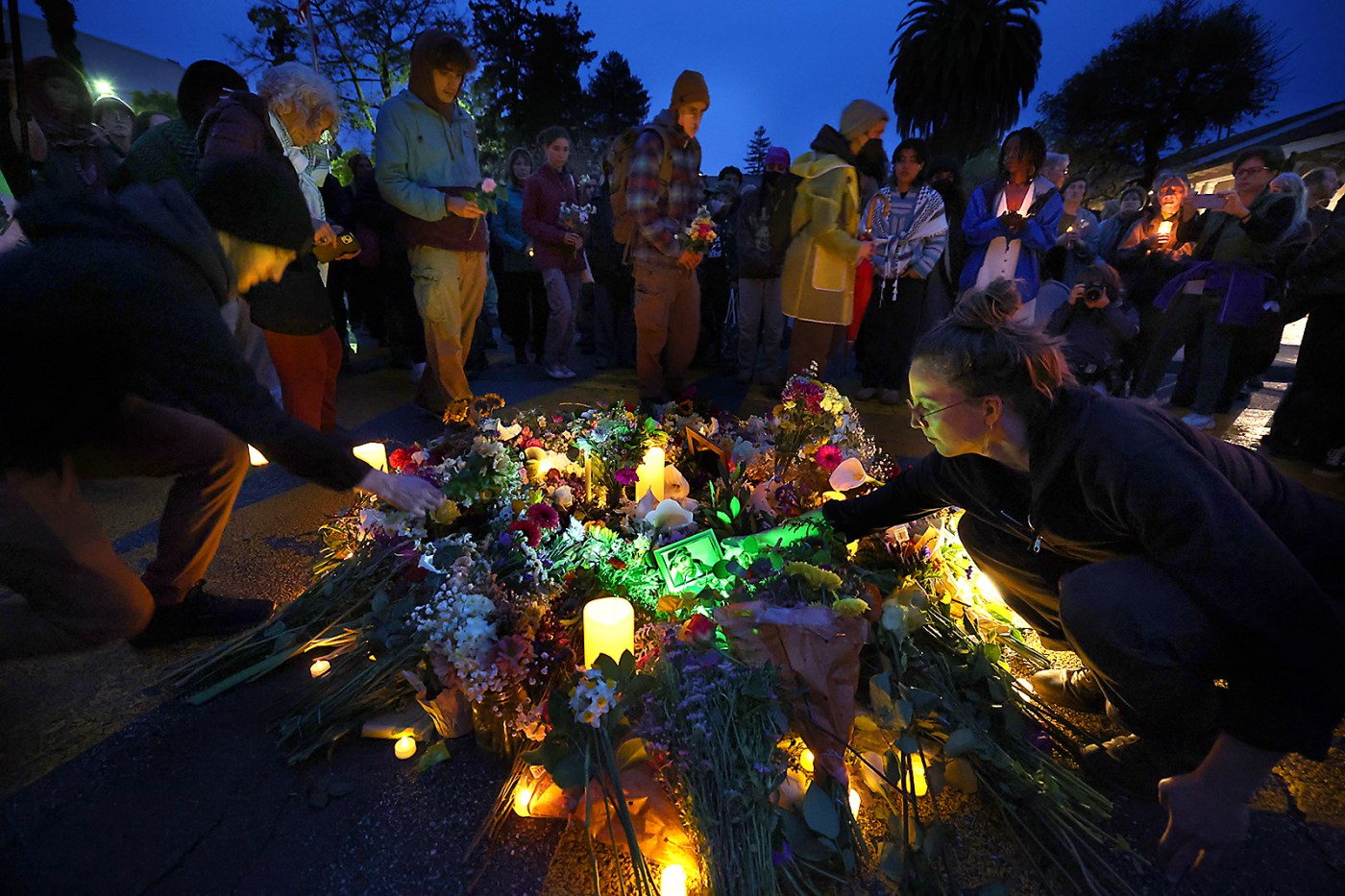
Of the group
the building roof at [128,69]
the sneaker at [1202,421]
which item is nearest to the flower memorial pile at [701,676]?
the sneaker at [1202,421]

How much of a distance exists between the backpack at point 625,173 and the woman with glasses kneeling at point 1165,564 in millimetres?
2742

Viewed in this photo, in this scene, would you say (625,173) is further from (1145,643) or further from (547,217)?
(1145,643)

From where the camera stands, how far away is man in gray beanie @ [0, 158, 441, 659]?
1.34 metres

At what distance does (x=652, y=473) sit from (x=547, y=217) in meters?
3.57

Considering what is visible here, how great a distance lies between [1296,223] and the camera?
4.21 meters

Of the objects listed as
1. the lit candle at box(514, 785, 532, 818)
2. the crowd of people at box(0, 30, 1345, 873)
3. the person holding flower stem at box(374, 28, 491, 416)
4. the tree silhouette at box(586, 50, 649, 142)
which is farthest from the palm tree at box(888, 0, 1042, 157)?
the lit candle at box(514, 785, 532, 818)

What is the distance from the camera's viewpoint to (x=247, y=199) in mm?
1574

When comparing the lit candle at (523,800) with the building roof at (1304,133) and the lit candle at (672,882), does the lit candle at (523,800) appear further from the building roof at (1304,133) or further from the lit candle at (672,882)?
the building roof at (1304,133)

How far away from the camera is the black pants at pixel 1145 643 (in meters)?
1.42

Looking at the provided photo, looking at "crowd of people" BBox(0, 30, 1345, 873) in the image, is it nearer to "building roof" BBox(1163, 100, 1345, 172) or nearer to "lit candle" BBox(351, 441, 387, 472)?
"lit candle" BBox(351, 441, 387, 472)

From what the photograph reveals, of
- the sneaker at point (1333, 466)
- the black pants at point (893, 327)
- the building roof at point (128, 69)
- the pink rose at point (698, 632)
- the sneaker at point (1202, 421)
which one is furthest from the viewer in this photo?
the building roof at point (128, 69)

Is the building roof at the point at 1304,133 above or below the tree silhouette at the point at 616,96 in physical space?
below

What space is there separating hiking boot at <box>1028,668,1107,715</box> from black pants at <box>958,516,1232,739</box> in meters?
0.27

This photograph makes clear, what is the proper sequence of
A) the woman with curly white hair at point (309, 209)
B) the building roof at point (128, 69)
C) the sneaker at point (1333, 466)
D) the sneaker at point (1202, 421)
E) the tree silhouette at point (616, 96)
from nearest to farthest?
the woman with curly white hair at point (309, 209)
the sneaker at point (1333, 466)
the sneaker at point (1202, 421)
the building roof at point (128, 69)
the tree silhouette at point (616, 96)
